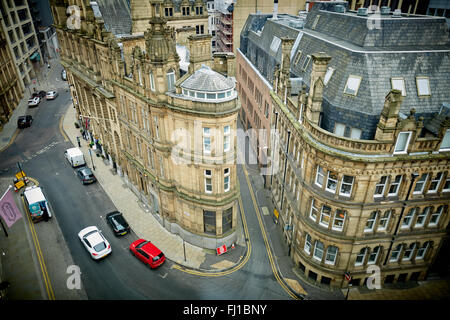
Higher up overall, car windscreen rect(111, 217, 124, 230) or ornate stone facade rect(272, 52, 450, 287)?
ornate stone facade rect(272, 52, 450, 287)

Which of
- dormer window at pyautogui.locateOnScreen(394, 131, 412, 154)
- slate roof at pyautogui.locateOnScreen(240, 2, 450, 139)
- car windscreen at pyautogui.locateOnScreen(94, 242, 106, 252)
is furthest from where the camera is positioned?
car windscreen at pyautogui.locateOnScreen(94, 242, 106, 252)

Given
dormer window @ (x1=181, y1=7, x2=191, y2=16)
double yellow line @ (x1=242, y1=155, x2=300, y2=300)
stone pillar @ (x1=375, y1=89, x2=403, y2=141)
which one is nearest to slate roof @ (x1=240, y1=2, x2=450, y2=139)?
stone pillar @ (x1=375, y1=89, x2=403, y2=141)

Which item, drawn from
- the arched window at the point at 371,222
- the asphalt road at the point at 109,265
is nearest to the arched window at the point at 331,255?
the arched window at the point at 371,222

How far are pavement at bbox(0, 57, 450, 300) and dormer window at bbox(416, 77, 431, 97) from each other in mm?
19422

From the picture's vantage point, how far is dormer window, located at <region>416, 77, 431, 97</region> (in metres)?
25.0

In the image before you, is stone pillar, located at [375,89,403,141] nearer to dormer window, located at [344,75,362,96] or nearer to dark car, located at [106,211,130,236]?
dormer window, located at [344,75,362,96]

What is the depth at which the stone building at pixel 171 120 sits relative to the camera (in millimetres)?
27812

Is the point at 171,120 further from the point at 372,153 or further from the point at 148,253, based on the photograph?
the point at 372,153

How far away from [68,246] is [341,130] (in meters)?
32.6

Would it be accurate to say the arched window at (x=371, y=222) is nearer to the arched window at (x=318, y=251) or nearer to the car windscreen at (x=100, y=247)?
the arched window at (x=318, y=251)

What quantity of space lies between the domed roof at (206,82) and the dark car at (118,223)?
19.5m

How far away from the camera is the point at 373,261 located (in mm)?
29500

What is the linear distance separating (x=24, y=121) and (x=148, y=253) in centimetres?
4877

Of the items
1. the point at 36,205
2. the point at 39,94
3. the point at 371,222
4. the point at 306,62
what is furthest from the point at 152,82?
the point at 39,94
